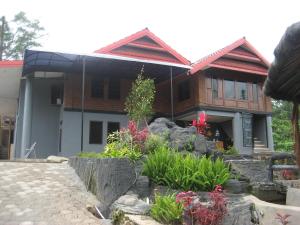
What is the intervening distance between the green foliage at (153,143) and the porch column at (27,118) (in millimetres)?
11875

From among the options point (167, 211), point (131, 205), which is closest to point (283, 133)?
point (131, 205)

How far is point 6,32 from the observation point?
3922cm

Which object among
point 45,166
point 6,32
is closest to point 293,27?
point 45,166

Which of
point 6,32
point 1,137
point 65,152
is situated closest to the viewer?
point 65,152

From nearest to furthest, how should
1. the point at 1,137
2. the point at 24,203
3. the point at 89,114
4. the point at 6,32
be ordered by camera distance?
the point at 24,203 < the point at 89,114 < the point at 1,137 < the point at 6,32

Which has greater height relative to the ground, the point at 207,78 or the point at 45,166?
the point at 207,78

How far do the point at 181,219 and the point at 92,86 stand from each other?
15.9 m

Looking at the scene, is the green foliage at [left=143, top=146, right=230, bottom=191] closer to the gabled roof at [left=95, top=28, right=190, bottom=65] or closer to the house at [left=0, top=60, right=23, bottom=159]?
the gabled roof at [left=95, top=28, right=190, bottom=65]

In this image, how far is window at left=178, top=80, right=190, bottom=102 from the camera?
2314 centimetres

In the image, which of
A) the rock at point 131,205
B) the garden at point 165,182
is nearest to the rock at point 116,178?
the garden at point 165,182

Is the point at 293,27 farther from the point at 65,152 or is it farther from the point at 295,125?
the point at 65,152

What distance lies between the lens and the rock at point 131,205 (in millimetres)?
8109

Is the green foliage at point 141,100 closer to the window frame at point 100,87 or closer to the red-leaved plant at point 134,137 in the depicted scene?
the window frame at point 100,87

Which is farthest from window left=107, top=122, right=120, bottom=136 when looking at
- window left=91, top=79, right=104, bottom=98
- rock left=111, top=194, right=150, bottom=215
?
rock left=111, top=194, right=150, bottom=215
